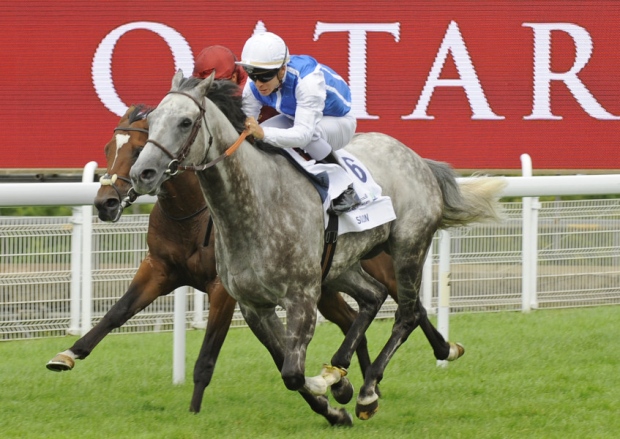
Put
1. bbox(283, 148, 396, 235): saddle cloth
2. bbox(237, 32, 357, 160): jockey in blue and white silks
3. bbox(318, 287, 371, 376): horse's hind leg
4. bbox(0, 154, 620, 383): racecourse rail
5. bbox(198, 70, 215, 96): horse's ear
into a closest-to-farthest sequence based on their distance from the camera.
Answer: bbox(198, 70, 215, 96): horse's ear < bbox(237, 32, 357, 160): jockey in blue and white silks < bbox(283, 148, 396, 235): saddle cloth < bbox(0, 154, 620, 383): racecourse rail < bbox(318, 287, 371, 376): horse's hind leg

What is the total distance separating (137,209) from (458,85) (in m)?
2.84

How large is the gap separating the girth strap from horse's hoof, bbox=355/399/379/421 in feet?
1.98

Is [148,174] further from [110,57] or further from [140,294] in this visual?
[110,57]

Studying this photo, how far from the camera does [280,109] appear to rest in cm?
457

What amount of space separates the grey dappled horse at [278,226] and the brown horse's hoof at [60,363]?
0.80m

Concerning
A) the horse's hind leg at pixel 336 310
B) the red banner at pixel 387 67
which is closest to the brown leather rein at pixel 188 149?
the horse's hind leg at pixel 336 310

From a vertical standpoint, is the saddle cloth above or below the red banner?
below

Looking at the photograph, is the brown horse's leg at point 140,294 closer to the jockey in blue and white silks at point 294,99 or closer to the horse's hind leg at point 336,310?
the horse's hind leg at point 336,310

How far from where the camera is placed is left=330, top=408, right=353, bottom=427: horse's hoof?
4.59 m

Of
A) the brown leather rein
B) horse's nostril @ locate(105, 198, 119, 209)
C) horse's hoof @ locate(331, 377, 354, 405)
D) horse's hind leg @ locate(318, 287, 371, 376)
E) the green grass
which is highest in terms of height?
the brown leather rein

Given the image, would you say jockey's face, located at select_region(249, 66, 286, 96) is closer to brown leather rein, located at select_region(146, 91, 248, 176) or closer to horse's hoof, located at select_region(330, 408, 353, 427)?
brown leather rein, located at select_region(146, 91, 248, 176)

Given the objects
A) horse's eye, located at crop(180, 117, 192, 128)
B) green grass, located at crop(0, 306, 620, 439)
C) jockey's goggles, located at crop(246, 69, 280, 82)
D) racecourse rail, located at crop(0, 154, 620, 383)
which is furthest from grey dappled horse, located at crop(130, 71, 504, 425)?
racecourse rail, located at crop(0, 154, 620, 383)

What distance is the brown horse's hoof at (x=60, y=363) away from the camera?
4719 millimetres

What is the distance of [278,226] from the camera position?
425 centimetres
